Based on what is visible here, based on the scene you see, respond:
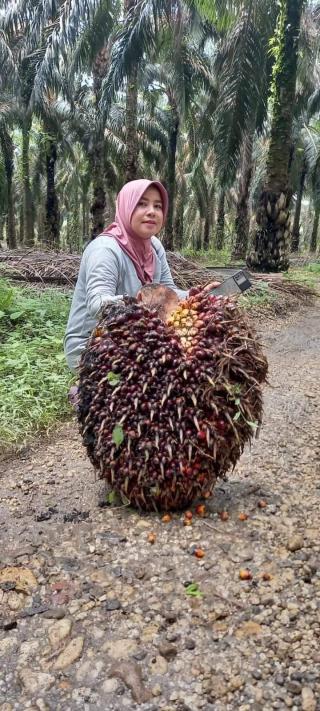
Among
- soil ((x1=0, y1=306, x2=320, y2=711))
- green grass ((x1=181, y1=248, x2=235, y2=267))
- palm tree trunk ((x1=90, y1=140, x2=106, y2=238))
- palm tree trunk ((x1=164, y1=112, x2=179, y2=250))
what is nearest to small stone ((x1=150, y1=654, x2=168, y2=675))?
soil ((x1=0, y1=306, x2=320, y2=711))

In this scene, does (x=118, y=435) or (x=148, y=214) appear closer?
(x=118, y=435)

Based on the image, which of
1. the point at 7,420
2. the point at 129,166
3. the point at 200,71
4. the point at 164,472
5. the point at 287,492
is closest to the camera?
the point at 164,472

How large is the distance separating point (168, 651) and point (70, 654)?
30 centimetres

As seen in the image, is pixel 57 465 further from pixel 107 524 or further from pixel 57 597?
pixel 57 597

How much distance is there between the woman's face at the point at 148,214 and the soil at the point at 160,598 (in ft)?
4.32

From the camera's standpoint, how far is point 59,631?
1785 millimetres

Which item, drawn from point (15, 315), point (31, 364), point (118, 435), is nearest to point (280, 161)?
point (15, 315)

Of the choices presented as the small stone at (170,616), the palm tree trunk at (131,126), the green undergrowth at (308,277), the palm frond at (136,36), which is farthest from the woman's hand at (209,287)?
the palm tree trunk at (131,126)

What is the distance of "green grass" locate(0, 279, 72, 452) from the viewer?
366cm

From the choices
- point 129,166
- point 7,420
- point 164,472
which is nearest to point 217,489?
point 164,472

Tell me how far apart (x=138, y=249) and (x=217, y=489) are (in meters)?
1.31

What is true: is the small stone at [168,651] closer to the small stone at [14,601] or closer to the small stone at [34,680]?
the small stone at [34,680]

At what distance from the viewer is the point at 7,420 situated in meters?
3.60

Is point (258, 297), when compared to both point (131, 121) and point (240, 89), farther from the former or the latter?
point (131, 121)
